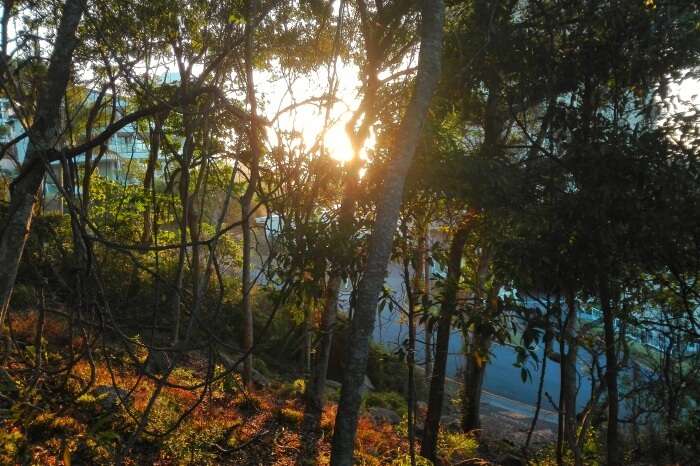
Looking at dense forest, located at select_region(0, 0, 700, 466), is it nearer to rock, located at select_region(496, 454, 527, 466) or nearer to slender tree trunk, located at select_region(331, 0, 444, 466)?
slender tree trunk, located at select_region(331, 0, 444, 466)

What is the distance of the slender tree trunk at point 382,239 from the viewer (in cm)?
365

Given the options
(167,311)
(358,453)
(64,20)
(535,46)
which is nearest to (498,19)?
(535,46)

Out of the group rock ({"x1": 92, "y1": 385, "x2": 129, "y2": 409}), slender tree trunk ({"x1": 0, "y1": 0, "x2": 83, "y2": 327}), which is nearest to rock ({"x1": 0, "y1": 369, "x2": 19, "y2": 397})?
slender tree trunk ({"x1": 0, "y1": 0, "x2": 83, "y2": 327})

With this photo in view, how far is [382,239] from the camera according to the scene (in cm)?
375

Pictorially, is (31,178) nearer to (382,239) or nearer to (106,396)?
(382,239)

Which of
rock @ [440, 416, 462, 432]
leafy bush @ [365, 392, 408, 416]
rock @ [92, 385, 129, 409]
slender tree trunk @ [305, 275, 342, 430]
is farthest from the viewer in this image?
leafy bush @ [365, 392, 408, 416]

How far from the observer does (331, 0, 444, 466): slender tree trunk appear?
144 inches

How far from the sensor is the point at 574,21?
5254mm

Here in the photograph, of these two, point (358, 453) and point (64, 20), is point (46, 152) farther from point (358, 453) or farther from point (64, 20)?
point (358, 453)

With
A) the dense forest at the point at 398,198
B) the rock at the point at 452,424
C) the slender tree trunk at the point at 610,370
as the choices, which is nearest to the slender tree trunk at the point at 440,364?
the dense forest at the point at 398,198

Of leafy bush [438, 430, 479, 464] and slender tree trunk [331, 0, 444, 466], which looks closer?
slender tree trunk [331, 0, 444, 466]

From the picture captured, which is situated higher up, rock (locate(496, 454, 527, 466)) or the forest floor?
the forest floor

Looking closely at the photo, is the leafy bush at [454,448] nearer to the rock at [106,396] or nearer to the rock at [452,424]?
the rock at [452,424]

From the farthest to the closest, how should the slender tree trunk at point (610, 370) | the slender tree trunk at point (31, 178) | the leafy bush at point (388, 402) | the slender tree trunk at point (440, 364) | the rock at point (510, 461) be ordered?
the leafy bush at point (388, 402), the rock at point (510, 461), the slender tree trunk at point (440, 364), the slender tree trunk at point (610, 370), the slender tree trunk at point (31, 178)
